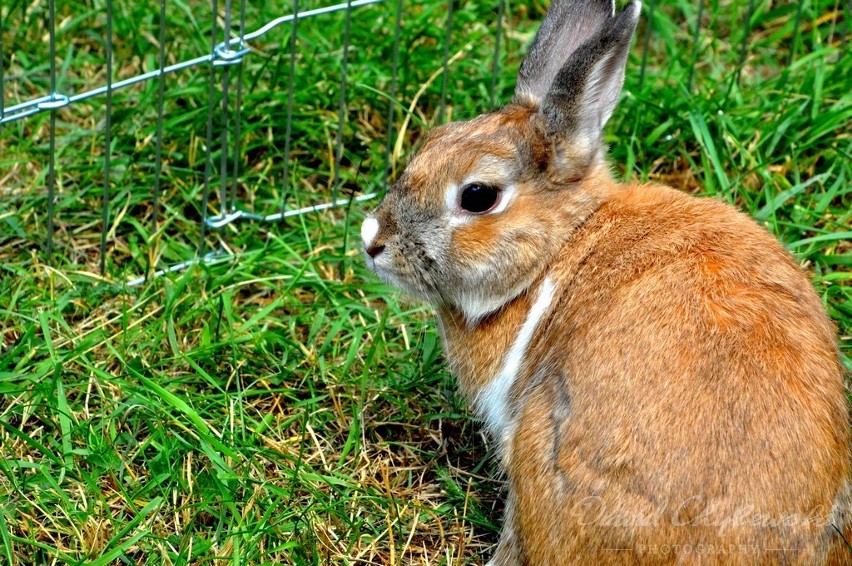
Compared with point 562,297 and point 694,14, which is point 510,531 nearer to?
point 562,297

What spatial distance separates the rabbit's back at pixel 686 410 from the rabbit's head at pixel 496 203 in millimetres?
268

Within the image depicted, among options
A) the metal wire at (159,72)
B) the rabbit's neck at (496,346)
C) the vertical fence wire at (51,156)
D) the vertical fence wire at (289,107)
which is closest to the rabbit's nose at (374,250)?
the rabbit's neck at (496,346)

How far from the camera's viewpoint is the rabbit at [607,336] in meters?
3.30

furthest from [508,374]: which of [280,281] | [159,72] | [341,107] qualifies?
[159,72]

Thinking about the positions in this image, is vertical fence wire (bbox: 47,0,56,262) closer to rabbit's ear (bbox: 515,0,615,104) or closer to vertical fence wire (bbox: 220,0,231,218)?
vertical fence wire (bbox: 220,0,231,218)

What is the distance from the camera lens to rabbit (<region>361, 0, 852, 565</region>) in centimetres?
330

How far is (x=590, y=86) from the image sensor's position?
396cm

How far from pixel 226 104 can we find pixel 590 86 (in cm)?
167

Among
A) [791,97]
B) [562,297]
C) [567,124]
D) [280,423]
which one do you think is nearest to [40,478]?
[280,423]

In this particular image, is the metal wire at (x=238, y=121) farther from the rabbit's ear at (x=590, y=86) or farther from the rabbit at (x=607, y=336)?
the rabbit's ear at (x=590, y=86)

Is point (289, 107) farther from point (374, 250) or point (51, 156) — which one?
point (374, 250)

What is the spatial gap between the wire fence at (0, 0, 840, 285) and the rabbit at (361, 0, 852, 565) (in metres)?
0.91

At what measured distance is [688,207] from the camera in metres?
4.03

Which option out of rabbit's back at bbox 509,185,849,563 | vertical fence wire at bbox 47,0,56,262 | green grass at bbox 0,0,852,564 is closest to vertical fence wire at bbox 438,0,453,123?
green grass at bbox 0,0,852,564
